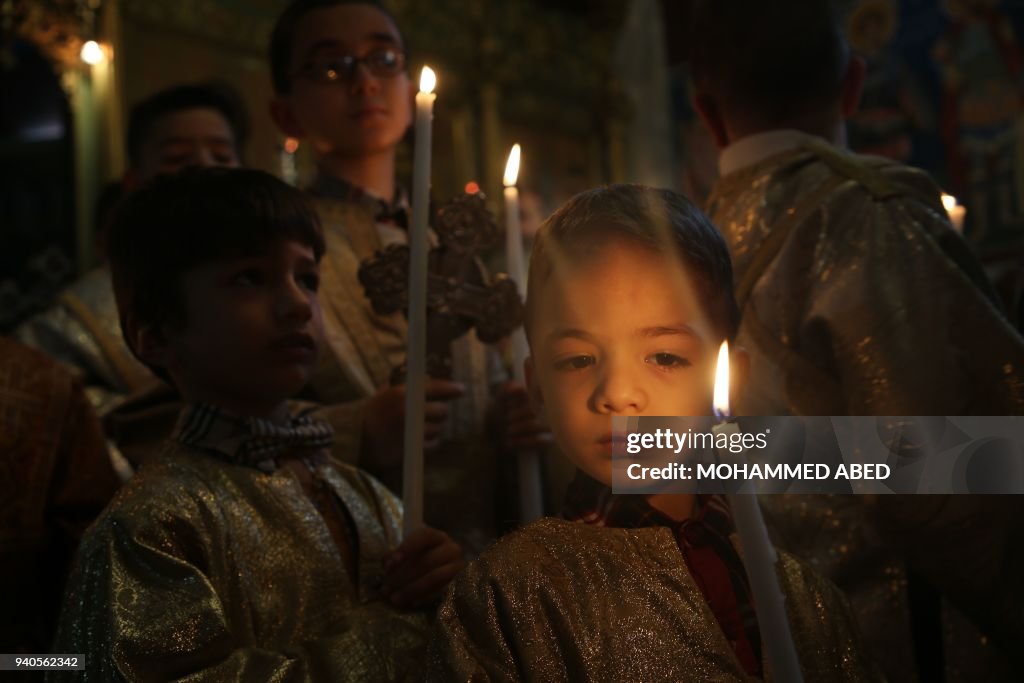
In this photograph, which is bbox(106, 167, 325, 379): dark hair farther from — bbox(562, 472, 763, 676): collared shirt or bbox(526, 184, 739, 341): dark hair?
bbox(562, 472, 763, 676): collared shirt

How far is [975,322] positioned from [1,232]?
389cm

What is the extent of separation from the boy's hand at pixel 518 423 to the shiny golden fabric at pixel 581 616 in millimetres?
350

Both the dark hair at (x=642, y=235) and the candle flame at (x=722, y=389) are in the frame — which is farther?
the dark hair at (x=642, y=235)

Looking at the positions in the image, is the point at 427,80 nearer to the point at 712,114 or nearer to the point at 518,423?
the point at 518,423

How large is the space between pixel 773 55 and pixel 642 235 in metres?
0.72

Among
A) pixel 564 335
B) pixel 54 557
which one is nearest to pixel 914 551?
pixel 564 335

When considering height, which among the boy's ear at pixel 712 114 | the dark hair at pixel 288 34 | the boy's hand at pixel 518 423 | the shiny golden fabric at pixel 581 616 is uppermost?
the dark hair at pixel 288 34

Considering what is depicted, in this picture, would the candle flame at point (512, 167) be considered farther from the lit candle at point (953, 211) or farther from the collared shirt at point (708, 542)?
the lit candle at point (953, 211)

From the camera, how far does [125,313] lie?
159 cm

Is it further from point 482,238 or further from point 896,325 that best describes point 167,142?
point 896,325

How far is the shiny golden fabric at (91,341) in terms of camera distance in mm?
2408

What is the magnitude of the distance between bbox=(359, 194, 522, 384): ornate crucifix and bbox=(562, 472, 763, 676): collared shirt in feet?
1.58

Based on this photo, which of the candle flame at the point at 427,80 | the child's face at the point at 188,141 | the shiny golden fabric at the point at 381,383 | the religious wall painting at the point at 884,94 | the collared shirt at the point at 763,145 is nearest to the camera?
the candle flame at the point at 427,80

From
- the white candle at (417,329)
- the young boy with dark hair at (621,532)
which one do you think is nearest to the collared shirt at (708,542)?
the young boy with dark hair at (621,532)
